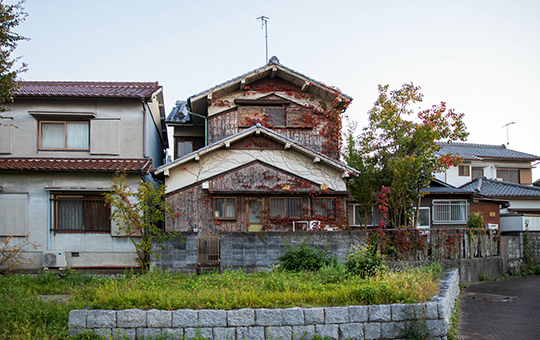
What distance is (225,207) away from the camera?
15398 mm

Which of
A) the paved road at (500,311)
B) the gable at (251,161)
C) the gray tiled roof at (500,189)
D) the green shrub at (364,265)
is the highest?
the gable at (251,161)

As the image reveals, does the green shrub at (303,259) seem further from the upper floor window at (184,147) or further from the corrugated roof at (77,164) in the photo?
the upper floor window at (184,147)

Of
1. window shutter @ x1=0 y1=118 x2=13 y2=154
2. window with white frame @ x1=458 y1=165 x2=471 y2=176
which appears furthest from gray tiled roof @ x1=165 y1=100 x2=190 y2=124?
window with white frame @ x1=458 y1=165 x2=471 y2=176

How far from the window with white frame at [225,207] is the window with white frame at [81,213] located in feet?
11.6

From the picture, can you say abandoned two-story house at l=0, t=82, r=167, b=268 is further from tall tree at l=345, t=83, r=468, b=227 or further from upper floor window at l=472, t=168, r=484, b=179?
upper floor window at l=472, t=168, r=484, b=179

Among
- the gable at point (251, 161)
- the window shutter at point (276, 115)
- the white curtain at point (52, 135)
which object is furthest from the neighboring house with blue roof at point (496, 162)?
the white curtain at point (52, 135)

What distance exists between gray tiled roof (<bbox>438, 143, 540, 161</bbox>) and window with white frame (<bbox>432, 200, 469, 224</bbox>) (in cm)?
887

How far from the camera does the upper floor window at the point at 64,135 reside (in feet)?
50.9

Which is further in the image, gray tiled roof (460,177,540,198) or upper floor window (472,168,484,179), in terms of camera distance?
upper floor window (472,168,484,179)

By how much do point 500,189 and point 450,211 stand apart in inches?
269

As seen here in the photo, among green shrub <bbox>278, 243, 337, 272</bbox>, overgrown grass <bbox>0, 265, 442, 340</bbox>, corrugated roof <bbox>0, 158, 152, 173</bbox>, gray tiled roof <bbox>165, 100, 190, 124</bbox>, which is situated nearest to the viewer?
overgrown grass <bbox>0, 265, 442, 340</bbox>

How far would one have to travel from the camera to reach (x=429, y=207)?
20.1 m

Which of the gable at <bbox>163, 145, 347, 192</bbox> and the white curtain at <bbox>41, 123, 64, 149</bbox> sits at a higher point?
the white curtain at <bbox>41, 123, 64, 149</bbox>

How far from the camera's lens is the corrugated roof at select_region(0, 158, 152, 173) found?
14.4 meters
